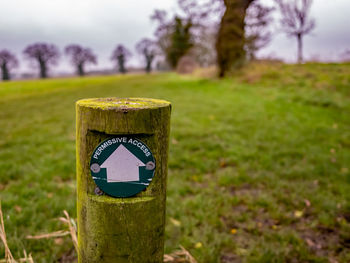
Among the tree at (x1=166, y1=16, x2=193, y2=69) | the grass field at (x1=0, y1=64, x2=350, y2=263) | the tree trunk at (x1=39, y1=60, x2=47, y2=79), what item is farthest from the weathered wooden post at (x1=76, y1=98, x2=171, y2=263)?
the tree trunk at (x1=39, y1=60, x2=47, y2=79)

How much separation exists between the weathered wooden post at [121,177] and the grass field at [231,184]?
3.22ft

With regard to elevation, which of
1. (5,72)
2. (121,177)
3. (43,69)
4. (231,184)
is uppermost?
(43,69)

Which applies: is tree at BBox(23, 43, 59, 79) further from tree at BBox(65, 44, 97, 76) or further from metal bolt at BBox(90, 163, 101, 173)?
metal bolt at BBox(90, 163, 101, 173)

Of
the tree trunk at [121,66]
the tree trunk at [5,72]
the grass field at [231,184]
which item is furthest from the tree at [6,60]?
the grass field at [231,184]

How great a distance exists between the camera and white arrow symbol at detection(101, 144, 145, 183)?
1210 millimetres

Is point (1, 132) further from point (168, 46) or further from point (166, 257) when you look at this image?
point (168, 46)

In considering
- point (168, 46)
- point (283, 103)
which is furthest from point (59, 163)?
point (168, 46)

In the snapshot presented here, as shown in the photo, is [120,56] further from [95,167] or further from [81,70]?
[95,167]

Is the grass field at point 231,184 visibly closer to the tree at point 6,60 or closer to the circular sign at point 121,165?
the circular sign at point 121,165

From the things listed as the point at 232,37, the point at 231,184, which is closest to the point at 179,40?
the point at 232,37

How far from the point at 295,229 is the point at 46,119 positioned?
6.88 m

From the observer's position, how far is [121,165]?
1.21m

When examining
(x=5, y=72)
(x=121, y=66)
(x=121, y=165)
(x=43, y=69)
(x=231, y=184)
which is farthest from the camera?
(x=121, y=66)

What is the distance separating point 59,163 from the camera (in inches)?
169
